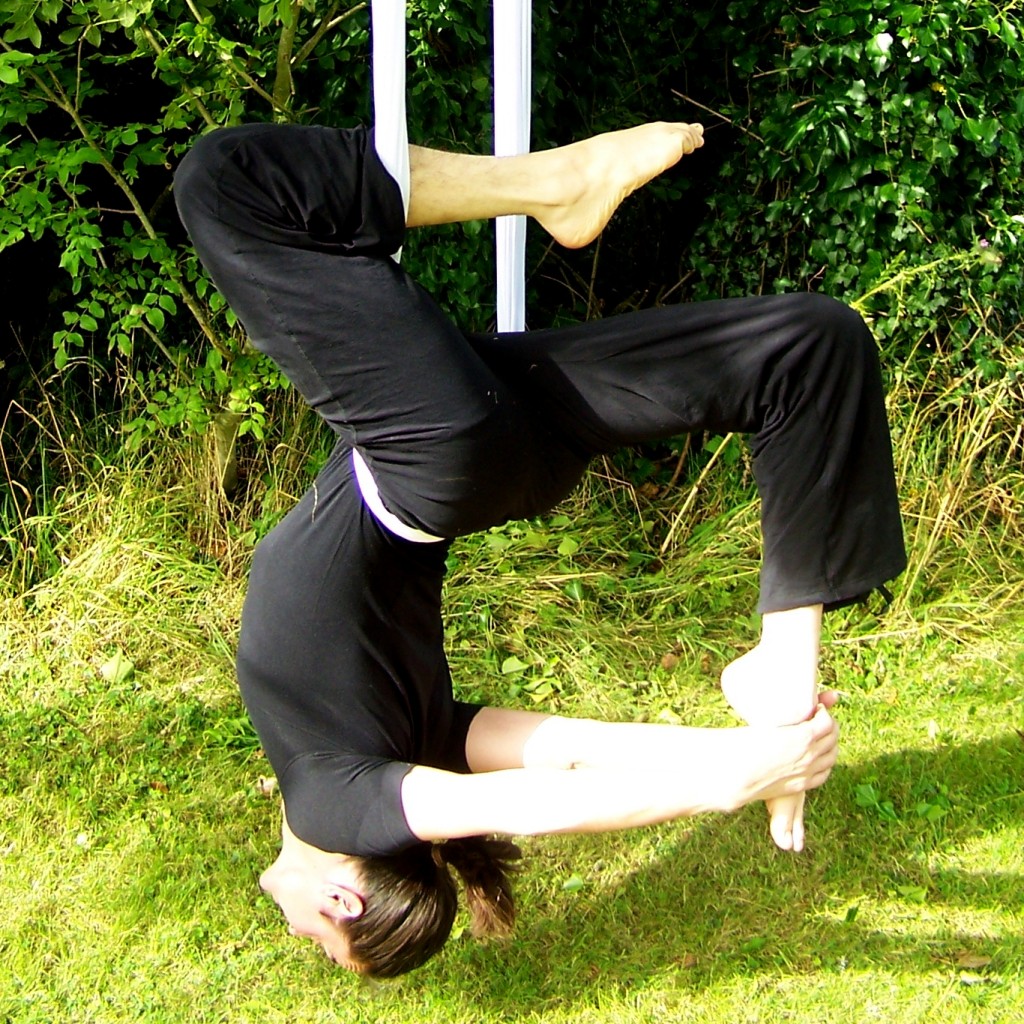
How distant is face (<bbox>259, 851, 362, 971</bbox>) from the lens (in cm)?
242

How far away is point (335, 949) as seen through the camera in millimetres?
2475

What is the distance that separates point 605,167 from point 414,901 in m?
1.46

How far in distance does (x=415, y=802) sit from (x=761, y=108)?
3255mm

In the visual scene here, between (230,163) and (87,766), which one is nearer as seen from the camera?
(230,163)

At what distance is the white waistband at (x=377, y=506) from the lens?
223 cm

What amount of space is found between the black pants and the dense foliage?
149 cm

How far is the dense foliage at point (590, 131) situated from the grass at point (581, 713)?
0.44 meters

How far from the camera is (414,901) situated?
2.46m

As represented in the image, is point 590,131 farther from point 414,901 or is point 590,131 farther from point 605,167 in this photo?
point 414,901

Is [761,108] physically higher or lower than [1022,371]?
higher

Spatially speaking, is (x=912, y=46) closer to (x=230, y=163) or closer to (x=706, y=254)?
(x=706, y=254)

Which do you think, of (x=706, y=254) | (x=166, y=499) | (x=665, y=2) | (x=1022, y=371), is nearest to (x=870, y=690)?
(x=1022, y=371)

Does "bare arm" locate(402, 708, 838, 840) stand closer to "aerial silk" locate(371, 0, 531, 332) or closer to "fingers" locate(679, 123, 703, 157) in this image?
"aerial silk" locate(371, 0, 531, 332)

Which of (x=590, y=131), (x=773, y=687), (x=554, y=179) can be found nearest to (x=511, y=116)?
(x=554, y=179)
